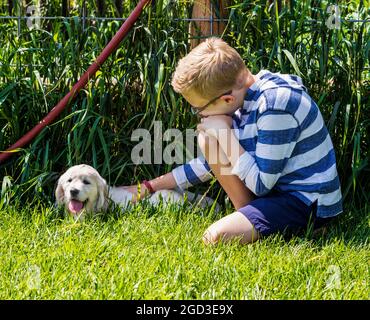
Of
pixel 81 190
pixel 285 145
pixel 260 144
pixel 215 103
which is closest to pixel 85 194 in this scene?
pixel 81 190

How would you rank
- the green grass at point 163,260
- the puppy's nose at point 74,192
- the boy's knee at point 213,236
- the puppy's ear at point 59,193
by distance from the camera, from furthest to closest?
the puppy's ear at point 59,193, the puppy's nose at point 74,192, the boy's knee at point 213,236, the green grass at point 163,260

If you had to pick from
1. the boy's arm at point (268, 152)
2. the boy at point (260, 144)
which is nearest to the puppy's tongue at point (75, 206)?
the boy at point (260, 144)

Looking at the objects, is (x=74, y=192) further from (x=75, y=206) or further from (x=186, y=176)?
(x=186, y=176)

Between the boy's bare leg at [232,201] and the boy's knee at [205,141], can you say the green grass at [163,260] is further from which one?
the boy's knee at [205,141]

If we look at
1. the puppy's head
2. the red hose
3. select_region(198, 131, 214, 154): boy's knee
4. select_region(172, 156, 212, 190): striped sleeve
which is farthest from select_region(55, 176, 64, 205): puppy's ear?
select_region(198, 131, 214, 154): boy's knee

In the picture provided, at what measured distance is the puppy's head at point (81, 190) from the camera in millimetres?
3736

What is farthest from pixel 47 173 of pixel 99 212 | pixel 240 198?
pixel 240 198

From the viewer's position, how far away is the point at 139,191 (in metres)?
3.93

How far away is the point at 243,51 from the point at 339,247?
133 centimetres

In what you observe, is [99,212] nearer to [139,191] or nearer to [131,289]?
[139,191]

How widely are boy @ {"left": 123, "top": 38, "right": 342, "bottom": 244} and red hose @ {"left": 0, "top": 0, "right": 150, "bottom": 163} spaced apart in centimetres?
55

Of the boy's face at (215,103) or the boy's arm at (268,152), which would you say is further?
the boy's face at (215,103)

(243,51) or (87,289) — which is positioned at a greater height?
(243,51)

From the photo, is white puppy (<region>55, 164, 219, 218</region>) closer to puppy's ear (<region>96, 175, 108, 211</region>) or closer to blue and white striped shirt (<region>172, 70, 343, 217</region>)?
puppy's ear (<region>96, 175, 108, 211</region>)
